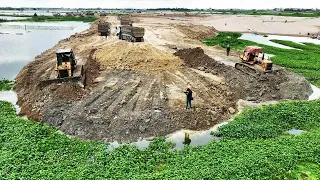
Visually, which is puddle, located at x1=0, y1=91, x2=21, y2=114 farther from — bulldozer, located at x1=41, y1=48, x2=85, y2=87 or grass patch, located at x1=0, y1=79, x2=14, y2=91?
bulldozer, located at x1=41, y1=48, x2=85, y2=87

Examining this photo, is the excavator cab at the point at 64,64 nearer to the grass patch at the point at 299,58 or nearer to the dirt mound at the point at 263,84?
the dirt mound at the point at 263,84

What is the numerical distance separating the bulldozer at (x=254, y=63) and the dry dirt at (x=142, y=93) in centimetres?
95

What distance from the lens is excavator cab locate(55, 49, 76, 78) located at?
24.6 m

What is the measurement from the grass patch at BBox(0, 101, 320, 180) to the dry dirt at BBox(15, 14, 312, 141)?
200 centimetres

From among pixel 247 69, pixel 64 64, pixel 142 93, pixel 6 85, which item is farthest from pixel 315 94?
pixel 6 85

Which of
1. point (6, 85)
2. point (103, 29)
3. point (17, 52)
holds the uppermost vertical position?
point (103, 29)

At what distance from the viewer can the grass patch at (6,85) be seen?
27359mm

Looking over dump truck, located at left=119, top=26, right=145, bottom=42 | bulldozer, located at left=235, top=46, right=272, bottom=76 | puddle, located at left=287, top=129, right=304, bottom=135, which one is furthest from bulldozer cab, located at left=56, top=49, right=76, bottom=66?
puddle, located at left=287, top=129, right=304, bottom=135

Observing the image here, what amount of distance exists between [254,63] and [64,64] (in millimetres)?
19339

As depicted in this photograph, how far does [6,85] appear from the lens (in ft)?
92.0

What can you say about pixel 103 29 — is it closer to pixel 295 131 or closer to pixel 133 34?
pixel 133 34

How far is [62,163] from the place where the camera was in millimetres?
14234

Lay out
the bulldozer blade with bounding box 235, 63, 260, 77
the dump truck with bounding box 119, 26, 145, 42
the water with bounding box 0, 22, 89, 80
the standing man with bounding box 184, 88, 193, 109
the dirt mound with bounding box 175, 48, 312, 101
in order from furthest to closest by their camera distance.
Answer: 1. the dump truck with bounding box 119, 26, 145, 42
2. the water with bounding box 0, 22, 89, 80
3. the bulldozer blade with bounding box 235, 63, 260, 77
4. the dirt mound with bounding box 175, 48, 312, 101
5. the standing man with bounding box 184, 88, 193, 109

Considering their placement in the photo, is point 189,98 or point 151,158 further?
point 189,98
